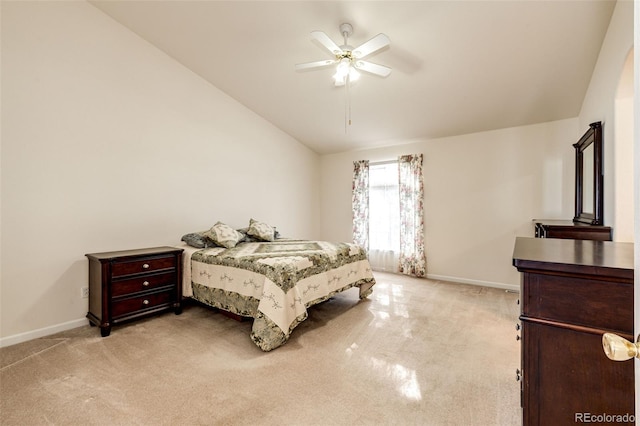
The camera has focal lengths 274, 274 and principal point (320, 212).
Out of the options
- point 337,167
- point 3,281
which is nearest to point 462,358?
point 3,281

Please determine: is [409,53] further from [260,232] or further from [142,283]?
[142,283]

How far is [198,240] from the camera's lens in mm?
3449

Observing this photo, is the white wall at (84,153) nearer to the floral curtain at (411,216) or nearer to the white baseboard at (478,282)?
the floral curtain at (411,216)

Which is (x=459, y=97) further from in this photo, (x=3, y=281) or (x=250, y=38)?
(x=3, y=281)

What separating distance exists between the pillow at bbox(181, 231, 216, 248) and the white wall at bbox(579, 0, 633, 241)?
3.93 metres

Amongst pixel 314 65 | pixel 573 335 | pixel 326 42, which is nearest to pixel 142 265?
pixel 314 65

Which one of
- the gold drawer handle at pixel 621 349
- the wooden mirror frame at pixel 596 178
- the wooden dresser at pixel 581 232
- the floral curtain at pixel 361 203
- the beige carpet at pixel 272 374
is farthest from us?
the floral curtain at pixel 361 203

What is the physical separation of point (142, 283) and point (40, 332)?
3.02 ft

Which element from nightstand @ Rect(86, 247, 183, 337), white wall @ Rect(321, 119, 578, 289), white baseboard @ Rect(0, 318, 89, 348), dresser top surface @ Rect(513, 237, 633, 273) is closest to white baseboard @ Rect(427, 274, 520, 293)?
white wall @ Rect(321, 119, 578, 289)

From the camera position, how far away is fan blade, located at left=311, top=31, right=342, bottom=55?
2262 millimetres

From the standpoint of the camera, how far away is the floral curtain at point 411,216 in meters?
4.76


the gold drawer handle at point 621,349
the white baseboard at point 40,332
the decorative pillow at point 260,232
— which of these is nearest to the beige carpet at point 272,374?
the white baseboard at point 40,332

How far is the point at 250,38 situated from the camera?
3.10m

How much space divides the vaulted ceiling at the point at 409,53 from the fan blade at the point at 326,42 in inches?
17.3
